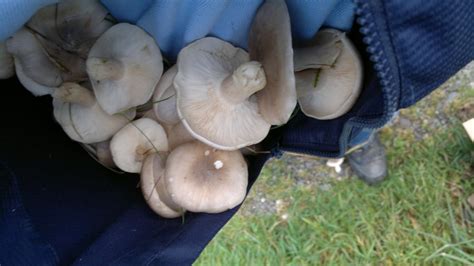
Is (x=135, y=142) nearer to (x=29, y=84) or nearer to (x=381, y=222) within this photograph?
(x=29, y=84)

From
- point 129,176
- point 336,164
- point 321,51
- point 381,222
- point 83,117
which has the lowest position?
point 381,222

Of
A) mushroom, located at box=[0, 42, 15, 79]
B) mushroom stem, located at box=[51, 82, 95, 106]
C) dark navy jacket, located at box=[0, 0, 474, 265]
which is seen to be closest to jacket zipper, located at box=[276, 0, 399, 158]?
dark navy jacket, located at box=[0, 0, 474, 265]

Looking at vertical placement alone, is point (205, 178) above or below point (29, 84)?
below

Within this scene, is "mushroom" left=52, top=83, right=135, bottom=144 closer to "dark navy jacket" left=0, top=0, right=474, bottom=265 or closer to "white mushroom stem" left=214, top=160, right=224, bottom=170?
"dark navy jacket" left=0, top=0, right=474, bottom=265

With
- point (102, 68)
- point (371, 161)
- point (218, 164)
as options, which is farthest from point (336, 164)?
point (102, 68)

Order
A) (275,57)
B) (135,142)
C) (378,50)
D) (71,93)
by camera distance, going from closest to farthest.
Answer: (378,50), (275,57), (71,93), (135,142)

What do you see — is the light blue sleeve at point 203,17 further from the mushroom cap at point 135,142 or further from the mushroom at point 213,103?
the mushroom cap at point 135,142

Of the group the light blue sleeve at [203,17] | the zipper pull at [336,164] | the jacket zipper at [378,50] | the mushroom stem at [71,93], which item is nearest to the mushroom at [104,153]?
the mushroom stem at [71,93]
